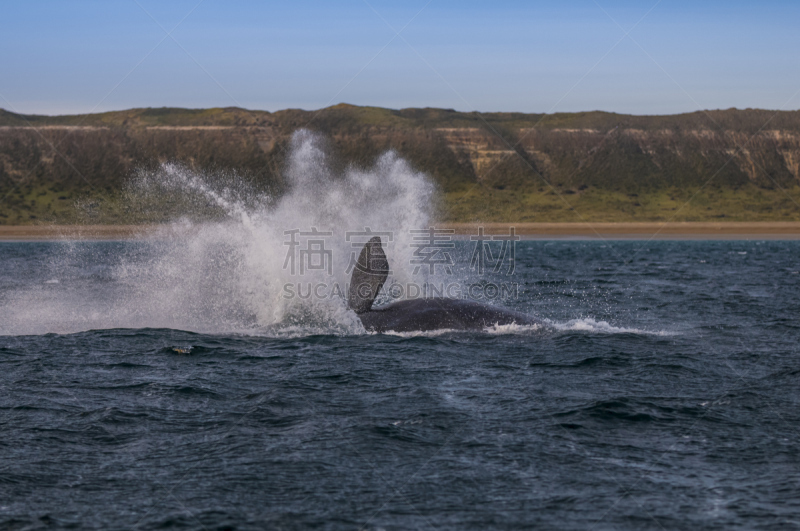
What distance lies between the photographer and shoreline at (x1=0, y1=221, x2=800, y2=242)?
135m

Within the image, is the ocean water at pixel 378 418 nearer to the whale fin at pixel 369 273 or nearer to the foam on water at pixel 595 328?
the foam on water at pixel 595 328

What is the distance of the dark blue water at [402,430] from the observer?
850 centimetres

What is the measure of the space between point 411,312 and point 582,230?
420ft

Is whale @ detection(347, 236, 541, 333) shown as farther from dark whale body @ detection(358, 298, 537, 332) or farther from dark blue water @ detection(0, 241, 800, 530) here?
dark blue water @ detection(0, 241, 800, 530)

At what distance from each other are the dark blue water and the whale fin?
41.4 inches

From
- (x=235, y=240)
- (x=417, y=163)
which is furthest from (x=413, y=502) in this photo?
(x=417, y=163)

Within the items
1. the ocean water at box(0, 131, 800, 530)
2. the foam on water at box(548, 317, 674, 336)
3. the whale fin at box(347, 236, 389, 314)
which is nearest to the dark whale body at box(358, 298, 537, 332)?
the ocean water at box(0, 131, 800, 530)

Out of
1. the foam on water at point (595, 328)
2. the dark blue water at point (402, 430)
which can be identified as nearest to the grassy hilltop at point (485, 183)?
the foam on water at point (595, 328)

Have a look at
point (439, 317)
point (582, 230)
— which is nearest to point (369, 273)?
point (439, 317)

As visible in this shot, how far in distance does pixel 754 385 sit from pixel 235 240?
16756 mm

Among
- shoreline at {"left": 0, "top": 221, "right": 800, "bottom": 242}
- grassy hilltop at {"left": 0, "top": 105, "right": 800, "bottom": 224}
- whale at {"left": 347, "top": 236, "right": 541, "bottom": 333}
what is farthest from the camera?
grassy hilltop at {"left": 0, "top": 105, "right": 800, "bottom": 224}

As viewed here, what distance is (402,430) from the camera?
445 inches

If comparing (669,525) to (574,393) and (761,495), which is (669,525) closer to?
(761,495)

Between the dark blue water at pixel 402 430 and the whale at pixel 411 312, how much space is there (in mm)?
627
